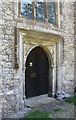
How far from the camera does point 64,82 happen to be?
24.9ft

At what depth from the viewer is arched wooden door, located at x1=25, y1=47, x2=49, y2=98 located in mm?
6941

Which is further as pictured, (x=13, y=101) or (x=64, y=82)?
(x=64, y=82)

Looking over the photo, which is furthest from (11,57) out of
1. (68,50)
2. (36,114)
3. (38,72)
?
(68,50)

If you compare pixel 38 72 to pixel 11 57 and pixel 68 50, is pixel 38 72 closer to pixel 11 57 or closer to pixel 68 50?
pixel 68 50

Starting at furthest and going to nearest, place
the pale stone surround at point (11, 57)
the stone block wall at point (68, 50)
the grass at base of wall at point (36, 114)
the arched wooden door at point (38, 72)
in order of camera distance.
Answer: the stone block wall at point (68, 50) < the arched wooden door at point (38, 72) < the pale stone surround at point (11, 57) < the grass at base of wall at point (36, 114)

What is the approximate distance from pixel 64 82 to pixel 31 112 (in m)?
2.68

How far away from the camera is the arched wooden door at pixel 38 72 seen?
273 inches

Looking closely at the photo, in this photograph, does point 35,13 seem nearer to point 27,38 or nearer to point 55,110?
point 27,38

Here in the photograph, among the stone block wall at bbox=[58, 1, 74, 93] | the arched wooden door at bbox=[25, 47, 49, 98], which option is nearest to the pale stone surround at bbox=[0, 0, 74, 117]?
the arched wooden door at bbox=[25, 47, 49, 98]

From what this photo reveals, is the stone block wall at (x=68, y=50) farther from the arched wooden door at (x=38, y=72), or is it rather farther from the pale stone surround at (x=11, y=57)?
the pale stone surround at (x=11, y=57)

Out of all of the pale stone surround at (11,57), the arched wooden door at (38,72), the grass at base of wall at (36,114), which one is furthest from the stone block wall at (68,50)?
the grass at base of wall at (36,114)

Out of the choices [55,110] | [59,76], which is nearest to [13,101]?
[55,110]

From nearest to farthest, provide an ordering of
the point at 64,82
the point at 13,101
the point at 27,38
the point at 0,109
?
1. the point at 0,109
2. the point at 13,101
3. the point at 27,38
4. the point at 64,82

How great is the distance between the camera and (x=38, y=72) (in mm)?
7324
